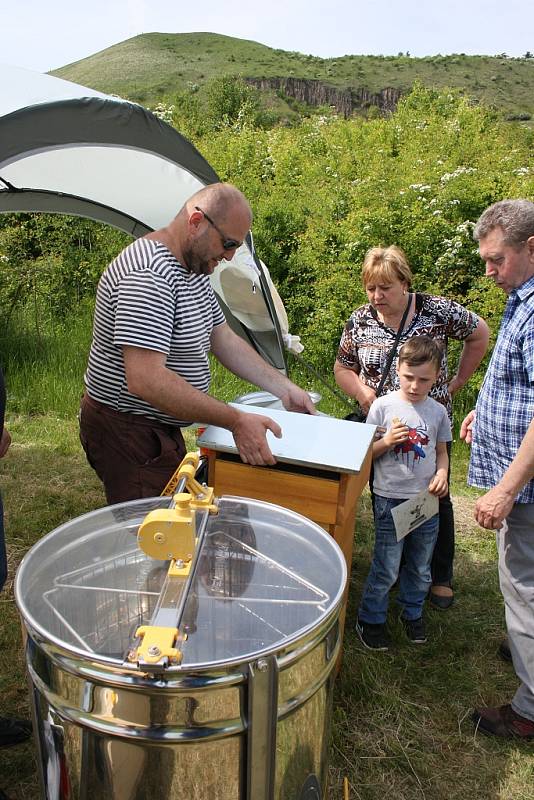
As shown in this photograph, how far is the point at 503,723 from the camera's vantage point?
2473 millimetres

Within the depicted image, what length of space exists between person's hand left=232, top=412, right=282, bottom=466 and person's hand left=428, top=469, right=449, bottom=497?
0.99 meters

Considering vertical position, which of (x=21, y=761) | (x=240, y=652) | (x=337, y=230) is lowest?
(x=21, y=761)

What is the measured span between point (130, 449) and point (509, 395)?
Answer: 1.34 meters

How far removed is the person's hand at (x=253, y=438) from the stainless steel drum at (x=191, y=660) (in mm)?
278

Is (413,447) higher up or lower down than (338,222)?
lower down

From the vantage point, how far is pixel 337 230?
21.0ft

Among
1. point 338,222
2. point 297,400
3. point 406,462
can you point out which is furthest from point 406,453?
point 338,222

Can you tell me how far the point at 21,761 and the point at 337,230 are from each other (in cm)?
529

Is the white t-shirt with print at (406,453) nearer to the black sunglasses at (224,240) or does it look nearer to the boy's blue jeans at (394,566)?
the boy's blue jeans at (394,566)

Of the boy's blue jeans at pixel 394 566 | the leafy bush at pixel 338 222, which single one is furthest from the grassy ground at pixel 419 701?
the leafy bush at pixel 338 222

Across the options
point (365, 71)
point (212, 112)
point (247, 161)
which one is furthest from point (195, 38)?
point (247, 161)

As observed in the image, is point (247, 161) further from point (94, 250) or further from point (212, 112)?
point (212, 112)

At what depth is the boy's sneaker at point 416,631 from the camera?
9.80 ft

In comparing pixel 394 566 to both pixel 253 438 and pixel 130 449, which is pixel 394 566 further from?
pixel 130 449
